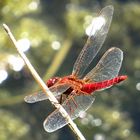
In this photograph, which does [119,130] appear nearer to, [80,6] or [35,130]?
[35,130]

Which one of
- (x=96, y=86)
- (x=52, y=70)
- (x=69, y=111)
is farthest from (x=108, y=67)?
(x=52, y=70)

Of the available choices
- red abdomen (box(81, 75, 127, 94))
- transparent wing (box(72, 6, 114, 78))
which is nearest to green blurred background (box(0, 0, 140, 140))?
transparent wing (box(72, 6, 114, 78))

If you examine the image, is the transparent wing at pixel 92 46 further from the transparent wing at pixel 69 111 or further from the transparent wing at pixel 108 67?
the transparent wing at pixel 69 111

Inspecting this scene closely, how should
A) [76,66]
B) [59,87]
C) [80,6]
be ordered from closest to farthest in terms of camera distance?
1. [59,87]
2. [76,66]
3. [80,6]

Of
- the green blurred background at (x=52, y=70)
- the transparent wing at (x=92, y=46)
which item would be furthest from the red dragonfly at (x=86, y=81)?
the green blurred background at (x=52, y=70)

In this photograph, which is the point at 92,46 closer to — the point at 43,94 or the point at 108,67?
the point at 108,67

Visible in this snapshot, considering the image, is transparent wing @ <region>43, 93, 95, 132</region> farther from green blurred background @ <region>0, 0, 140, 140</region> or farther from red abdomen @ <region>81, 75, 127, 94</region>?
green blurred background @ <region>0, 0, 140, 140</region>

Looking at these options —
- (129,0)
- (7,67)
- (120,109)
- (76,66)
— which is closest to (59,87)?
(76,66)
